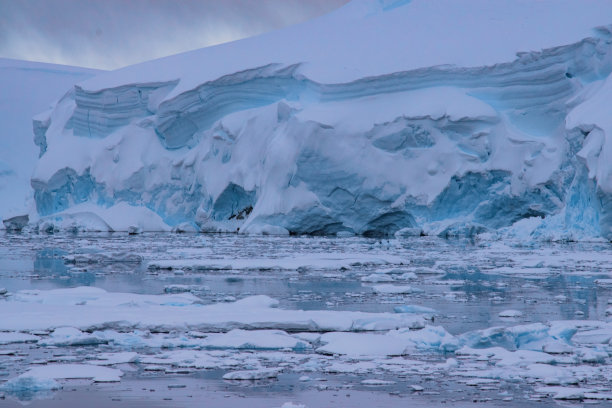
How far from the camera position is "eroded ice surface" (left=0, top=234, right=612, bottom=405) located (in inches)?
135

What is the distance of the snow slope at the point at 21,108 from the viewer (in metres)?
41.6

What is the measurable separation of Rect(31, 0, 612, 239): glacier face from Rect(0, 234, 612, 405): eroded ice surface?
943cm

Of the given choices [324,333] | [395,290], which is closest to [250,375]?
[324,333]

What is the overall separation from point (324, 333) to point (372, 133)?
51.1 feet

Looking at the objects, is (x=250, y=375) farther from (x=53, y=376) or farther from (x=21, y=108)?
(x=21, y=108)

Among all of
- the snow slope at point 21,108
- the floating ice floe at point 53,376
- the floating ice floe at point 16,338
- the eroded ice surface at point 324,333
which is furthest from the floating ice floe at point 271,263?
the snow slope at point 21,108

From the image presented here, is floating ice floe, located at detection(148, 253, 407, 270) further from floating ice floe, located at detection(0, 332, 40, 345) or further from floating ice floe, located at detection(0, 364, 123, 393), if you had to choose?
floating ice floe, located at detection(0, 364, 123, 393)

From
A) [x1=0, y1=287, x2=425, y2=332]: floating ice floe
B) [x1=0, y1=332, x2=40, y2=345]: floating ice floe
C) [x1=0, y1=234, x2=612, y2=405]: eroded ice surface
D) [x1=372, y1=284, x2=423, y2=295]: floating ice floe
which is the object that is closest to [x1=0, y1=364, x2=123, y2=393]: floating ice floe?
[x1=0, y1=234, x2=612, y2=405]: eroded ice surface

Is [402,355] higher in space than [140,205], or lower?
lower

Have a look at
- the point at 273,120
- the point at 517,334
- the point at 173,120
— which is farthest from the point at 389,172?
the point at 517,334

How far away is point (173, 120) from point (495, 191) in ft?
32.3

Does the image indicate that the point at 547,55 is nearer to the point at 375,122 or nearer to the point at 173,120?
the point at 375,122

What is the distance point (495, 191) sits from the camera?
61.8 feet

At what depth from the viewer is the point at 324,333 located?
4785mm
